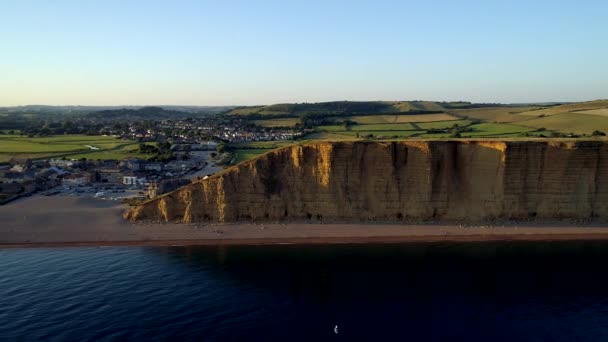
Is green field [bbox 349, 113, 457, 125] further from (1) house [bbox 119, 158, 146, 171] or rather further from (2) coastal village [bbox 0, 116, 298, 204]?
(1) house [bbox 119, 158, 146, 171]

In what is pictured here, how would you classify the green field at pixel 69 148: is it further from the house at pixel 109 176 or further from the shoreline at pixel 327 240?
the shoreline at pixel 327 240

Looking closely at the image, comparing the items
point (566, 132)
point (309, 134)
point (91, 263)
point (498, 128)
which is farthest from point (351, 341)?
point (309, 134)

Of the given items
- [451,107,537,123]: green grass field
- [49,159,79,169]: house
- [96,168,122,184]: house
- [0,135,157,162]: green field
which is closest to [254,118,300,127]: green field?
[0,135,157,162]: green field

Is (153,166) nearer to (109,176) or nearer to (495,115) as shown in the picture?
(109,176)

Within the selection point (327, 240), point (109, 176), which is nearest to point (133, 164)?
point (109, 176)

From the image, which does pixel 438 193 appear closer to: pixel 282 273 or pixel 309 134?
pixel 282 273

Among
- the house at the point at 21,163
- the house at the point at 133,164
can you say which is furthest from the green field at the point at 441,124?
the house at the point at 21,163
